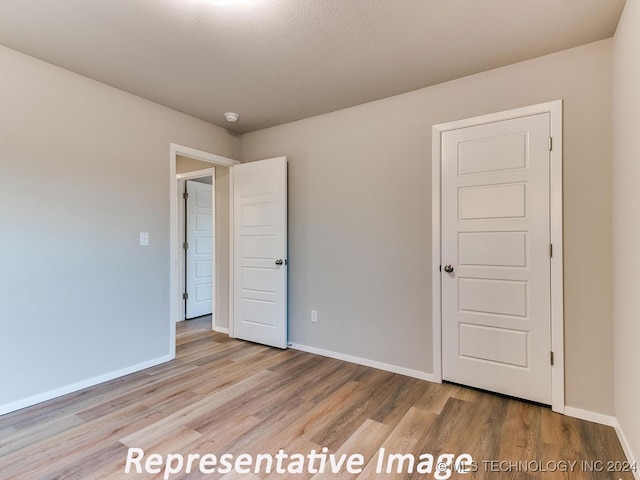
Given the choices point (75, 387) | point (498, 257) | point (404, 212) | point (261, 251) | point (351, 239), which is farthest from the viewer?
point (261, 251)

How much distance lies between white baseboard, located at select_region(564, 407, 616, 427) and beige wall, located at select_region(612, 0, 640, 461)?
113 millimetres

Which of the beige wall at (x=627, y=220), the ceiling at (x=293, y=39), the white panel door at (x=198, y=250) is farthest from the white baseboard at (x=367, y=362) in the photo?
the ceiling at (x=293, y=39)

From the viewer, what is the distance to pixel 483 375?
2.52 m

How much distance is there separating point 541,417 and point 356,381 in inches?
50.2

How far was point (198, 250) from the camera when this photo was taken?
502cm

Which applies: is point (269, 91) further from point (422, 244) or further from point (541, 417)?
point (541, 417)

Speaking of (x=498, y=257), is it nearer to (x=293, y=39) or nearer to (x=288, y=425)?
(x=288, y=425)

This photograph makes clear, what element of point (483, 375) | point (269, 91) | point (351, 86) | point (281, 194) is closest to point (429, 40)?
point (351, 86)

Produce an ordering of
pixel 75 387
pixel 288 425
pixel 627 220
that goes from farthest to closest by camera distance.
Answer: pixel 75 387
pixel 288 425
pixel 627 220

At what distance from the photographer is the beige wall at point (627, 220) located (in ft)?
5.28

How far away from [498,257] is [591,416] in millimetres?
1125

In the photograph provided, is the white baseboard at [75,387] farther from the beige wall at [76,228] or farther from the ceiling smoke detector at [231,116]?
the ceiling smoke detector at [231,116]

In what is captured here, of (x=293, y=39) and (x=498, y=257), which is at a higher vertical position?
(x=293, y=39)

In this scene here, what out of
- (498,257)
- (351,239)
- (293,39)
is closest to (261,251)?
(351,239)
